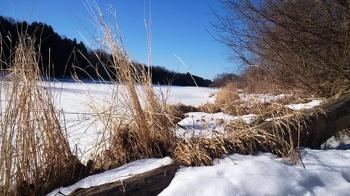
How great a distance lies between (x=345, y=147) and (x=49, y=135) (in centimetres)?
269

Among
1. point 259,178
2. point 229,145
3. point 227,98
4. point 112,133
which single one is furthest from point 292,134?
point 227,98

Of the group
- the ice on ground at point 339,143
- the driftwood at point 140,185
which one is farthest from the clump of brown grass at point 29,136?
the ice on ground at point 339,143

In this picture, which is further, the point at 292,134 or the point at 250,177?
the point at 292,134

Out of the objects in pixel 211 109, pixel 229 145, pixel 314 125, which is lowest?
pixel 211 109

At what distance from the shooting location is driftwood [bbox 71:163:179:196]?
7.27ft

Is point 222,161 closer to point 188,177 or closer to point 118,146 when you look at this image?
point 188,177

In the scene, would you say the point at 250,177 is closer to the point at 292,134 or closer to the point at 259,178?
the point at 259,178

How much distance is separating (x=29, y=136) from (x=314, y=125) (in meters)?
2.31

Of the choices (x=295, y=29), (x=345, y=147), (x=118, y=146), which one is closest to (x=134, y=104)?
(x=118, y=146)

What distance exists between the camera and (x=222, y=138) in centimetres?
287

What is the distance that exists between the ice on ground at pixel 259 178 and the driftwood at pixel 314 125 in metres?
0.40

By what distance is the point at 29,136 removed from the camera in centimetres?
243

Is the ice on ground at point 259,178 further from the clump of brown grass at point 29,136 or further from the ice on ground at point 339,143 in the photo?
the ice on ground at point 339,143

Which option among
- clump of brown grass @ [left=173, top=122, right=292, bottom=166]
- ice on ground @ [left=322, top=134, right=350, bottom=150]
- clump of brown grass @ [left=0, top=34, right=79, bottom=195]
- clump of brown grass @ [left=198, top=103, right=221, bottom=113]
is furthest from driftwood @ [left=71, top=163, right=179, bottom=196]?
clump of brown grass @ [left=198, top=103, right=221, bottom=113]
